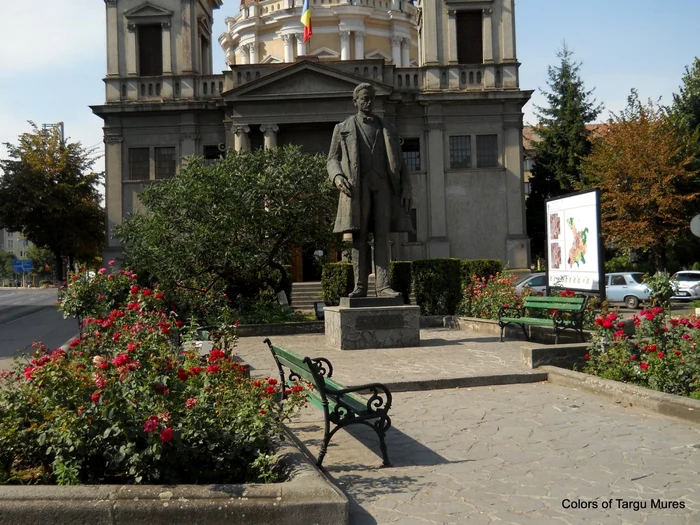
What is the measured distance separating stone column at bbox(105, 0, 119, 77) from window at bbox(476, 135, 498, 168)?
57.1 feet

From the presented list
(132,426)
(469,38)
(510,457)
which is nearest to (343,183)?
(510,457)

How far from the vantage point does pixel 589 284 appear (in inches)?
515

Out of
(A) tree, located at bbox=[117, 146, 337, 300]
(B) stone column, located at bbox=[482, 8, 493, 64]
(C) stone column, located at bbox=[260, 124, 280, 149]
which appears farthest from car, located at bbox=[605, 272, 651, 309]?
(A) tree, located at bbox=[117, 146, 337, 300]

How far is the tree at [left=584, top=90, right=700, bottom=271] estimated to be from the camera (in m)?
33.8

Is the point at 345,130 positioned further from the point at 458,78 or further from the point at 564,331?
the point at 458,78

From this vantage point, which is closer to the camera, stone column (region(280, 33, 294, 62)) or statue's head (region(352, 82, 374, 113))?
statue's head (region(352, 82, 374, 113))

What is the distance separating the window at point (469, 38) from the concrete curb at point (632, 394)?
28190 millimetres

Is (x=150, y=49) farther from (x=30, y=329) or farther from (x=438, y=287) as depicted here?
(x=438, y=287)

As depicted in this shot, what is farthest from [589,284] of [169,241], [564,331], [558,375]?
[169,241]

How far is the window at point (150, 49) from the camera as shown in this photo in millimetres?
34906

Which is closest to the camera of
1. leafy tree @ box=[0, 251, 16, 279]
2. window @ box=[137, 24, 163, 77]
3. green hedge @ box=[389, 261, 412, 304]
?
green hedge @ box=[389, 261, 412, 304]

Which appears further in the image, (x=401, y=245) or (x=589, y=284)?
(x=401, y=245)

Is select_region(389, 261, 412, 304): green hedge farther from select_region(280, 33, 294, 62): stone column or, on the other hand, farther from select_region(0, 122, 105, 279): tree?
select_region(280, 33, 294, 62): stone column

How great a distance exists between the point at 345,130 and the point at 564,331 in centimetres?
516
